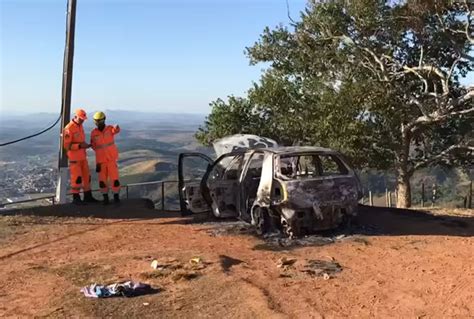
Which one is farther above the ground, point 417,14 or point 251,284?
point 417,14

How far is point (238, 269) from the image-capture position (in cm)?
675

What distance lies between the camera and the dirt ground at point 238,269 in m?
5.40

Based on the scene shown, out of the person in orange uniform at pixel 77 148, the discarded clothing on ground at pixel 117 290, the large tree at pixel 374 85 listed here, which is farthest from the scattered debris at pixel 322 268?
the large tree at pixel 374 85

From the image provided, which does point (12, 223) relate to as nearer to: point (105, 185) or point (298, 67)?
point (105, 185)

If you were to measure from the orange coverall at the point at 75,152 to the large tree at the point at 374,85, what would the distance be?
8325 millimetres

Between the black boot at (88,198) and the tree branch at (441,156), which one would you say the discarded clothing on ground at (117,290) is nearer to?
the black boot at (88,198)

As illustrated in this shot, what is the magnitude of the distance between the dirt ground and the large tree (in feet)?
23.3

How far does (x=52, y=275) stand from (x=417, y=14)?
12.9 metres

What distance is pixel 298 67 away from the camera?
19.7 meters

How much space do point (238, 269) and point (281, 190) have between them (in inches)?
80.8

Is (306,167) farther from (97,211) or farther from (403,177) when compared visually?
(403,177)

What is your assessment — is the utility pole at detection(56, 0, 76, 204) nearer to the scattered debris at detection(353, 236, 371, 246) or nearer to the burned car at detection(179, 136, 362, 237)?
the burned car at detection(179, 136, 362, 237)

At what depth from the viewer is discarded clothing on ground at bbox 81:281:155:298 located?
227 inches

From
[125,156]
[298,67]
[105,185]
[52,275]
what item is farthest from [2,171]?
[125,156]
